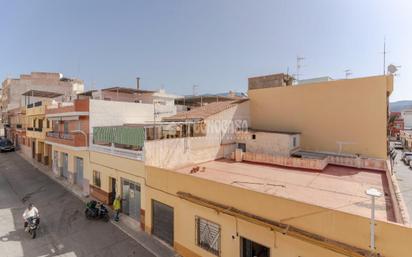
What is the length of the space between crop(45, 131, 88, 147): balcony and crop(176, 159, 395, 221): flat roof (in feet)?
27.8

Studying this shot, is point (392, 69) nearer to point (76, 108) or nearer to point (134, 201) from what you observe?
point (134, 201)

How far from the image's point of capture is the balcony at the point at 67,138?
Answer: 16703 mm

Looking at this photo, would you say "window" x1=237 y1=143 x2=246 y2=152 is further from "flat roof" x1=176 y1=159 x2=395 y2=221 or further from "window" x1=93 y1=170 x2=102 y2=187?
"window" x1=93 y1=170 x2=102 y2=187

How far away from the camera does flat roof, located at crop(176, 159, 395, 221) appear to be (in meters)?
8.33

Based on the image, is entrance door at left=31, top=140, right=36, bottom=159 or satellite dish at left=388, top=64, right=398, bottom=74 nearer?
satellite dish at left=388, top=64, right=398, bottom=74

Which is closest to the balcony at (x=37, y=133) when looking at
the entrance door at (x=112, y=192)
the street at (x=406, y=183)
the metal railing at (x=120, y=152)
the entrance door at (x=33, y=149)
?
the entrance door at (x=33, y=149)

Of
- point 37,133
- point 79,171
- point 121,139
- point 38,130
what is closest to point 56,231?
point 121,139

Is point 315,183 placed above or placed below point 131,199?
above

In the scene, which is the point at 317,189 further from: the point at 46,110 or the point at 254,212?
the point at 46,110

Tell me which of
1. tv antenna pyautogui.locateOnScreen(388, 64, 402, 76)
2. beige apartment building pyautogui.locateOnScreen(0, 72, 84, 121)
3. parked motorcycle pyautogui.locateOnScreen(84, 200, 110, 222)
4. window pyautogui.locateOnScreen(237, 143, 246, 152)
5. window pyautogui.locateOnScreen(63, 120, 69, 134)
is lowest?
parked motorcycle pyautogui.locateOnScreen(84, 200, 110, 222)

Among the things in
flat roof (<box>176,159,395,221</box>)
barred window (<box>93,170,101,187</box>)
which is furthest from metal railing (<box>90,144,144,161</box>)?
flat roof (<box>176,159,395,221</box>)

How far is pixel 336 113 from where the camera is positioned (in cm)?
1645

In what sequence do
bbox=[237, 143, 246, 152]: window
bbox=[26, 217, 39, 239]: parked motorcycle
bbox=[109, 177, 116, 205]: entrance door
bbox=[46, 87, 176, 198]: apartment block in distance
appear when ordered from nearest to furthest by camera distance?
bbox=[26, 217, 39, 239]: parked motorcycle
bbox=[109, 177, 116, 205]: entrance door
bbox=[46, 87, 176, 198]: apartment block in distance
bbox=[237, 143, 246, 152]: window

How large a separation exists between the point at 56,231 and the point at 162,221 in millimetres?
6149
